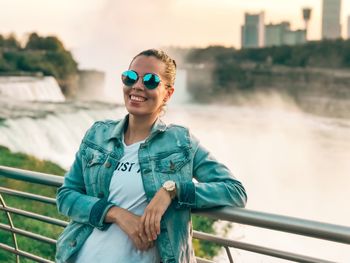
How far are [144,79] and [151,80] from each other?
0.06 feet

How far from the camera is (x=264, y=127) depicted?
4659 centimetres

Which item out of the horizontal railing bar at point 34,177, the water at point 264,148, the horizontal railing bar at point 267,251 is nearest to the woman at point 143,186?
the horizontal railing bar at point 267,251

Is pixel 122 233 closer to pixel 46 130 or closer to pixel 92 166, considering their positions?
pixel 92 166

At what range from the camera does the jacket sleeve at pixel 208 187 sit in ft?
5.00

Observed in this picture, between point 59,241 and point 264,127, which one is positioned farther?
point 264,127

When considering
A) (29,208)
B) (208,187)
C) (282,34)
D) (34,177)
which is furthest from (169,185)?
(282,34)

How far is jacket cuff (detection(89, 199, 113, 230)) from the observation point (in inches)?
60.5

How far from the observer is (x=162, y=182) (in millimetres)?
1524

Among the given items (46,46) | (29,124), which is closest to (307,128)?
(46,46)

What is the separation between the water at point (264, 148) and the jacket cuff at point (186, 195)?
2.49ft

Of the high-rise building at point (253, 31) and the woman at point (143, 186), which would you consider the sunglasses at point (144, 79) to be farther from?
the high-rise building at point (253, 31)

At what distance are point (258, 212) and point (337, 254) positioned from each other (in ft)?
38.5

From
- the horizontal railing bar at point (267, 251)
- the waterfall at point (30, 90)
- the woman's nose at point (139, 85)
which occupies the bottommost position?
the waterfall at point (30, 90)

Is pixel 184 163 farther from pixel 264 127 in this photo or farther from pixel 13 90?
pixel 264 127
